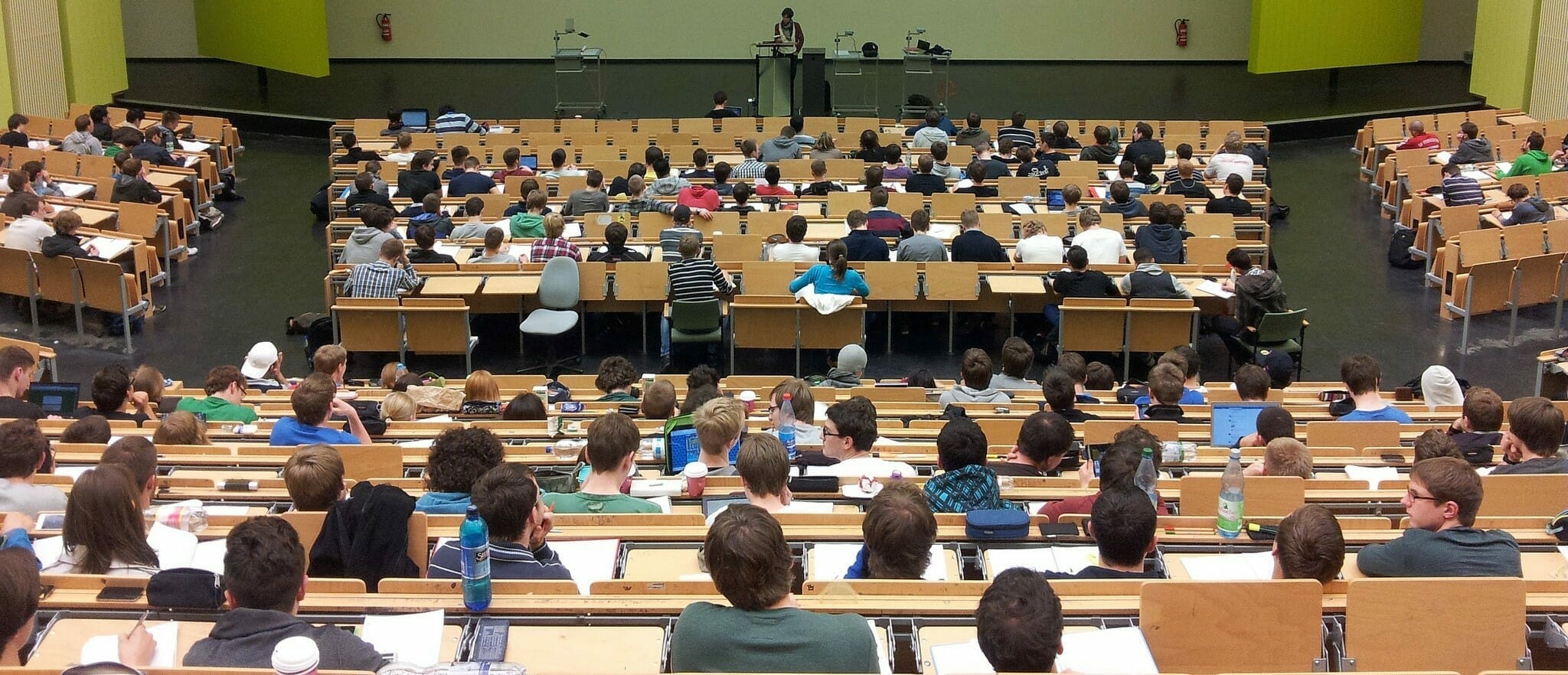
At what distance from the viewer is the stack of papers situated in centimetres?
511

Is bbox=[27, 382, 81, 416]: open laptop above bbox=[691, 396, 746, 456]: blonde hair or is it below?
below

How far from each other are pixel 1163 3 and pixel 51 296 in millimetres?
18565

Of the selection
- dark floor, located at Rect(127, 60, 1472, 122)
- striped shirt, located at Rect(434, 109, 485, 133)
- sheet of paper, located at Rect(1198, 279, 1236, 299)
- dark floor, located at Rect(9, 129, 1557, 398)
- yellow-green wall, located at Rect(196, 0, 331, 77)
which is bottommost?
dark floor, located at Rect(9, 129, 1557, 398)

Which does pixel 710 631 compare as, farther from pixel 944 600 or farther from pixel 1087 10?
pixel 1087 10

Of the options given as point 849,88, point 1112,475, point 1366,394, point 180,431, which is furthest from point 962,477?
point 849,88

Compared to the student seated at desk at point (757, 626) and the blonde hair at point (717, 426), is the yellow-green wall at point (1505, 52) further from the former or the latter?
the student seated at desk at point (757, 626)

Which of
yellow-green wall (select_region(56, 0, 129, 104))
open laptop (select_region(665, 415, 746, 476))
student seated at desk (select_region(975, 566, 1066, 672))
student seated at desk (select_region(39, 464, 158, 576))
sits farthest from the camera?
yellow-green wall (select_region(56, 0, 129, 104))

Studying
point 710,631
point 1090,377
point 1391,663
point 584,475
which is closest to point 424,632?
point 710,631

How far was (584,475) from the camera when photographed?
261 inches

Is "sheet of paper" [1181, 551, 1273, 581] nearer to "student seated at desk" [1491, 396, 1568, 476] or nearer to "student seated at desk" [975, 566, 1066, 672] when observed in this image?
"student seated at desk" [975, 566, 1066, 672]

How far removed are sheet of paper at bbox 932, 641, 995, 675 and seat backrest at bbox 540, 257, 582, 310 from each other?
757cm

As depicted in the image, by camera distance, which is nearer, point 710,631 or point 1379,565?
point 710,631

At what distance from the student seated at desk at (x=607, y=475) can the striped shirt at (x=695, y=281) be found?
5146mm

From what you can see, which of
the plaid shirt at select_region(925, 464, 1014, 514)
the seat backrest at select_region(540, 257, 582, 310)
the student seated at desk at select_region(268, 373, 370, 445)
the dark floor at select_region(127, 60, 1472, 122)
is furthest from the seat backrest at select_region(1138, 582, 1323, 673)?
the dark floor at select_region(127, 60, 1472, 122)
